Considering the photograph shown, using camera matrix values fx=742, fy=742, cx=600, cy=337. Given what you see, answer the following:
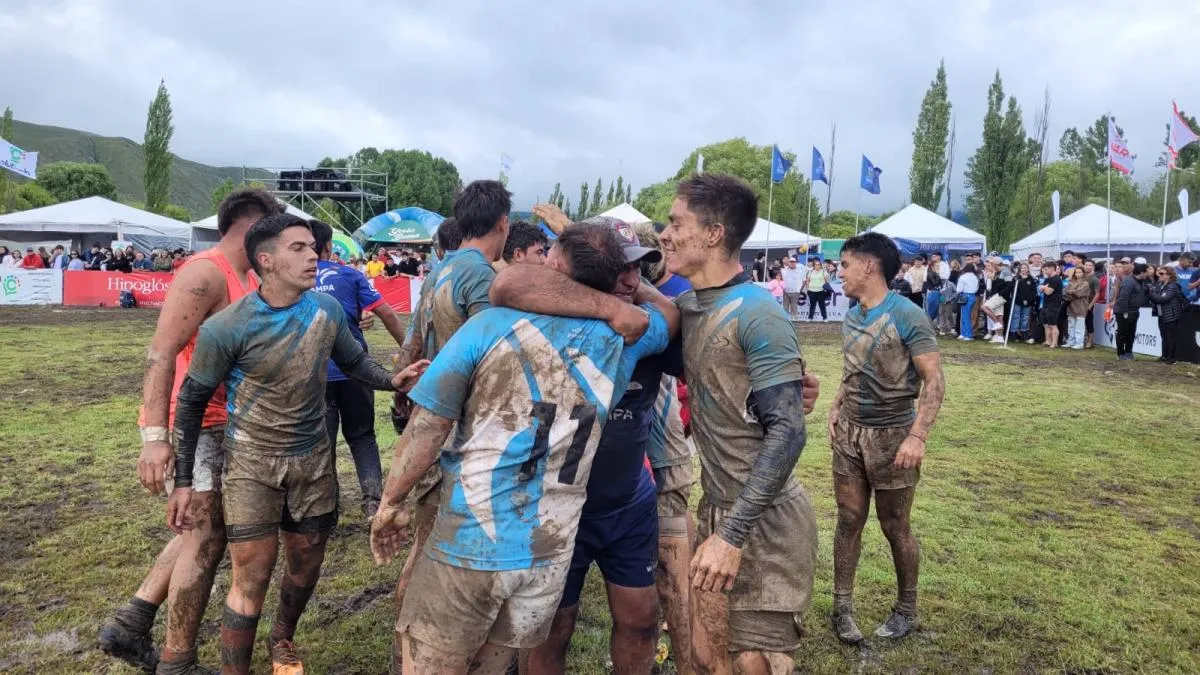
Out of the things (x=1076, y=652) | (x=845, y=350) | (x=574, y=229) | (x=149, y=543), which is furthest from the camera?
(x=149, y=543)

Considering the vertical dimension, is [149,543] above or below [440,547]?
below

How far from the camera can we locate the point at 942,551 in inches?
208

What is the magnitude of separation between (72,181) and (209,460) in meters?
114

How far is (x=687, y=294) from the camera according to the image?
2775mm

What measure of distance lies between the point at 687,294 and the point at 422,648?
4.95 ft

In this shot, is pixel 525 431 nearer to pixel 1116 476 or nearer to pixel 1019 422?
pixel 1116 476

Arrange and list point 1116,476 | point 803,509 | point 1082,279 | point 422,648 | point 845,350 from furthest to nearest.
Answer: point 1082,279, point 1116,476, point 845,350, point 803,509, point 422,648

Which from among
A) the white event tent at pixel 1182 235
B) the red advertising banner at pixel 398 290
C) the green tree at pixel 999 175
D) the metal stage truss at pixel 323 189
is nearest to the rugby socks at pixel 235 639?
the red advertising banner at pixel 398 290

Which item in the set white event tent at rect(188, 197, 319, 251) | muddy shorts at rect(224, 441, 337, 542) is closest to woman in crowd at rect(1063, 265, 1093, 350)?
muddy shorts at rect(224, 441, 337, 542)

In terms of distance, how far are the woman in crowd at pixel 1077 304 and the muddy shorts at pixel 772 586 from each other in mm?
18552

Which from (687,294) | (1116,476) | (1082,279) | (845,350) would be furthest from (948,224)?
(687,294)

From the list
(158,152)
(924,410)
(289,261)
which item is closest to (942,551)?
(924,410)

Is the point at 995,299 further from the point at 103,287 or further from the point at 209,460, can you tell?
the point at 103,287

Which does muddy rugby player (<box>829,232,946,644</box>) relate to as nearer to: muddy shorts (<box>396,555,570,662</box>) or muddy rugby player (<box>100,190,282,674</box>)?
muddy shorts (<box>396,555,570,662</box>)
